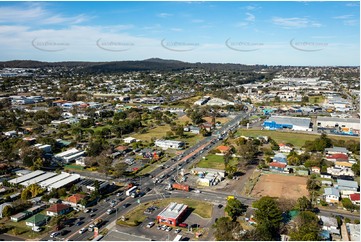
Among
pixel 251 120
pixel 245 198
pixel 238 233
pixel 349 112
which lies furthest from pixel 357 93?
pixel 238 233

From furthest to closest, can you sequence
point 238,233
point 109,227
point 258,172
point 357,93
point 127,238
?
point 357,93, point 258,172, point 109,227, point 127,238, point 238,233

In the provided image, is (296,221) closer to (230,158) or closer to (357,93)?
(230,158)

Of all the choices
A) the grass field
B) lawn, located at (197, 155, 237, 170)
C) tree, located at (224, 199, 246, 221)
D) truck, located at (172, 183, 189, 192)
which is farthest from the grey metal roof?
tree, located at (224, 199, 246, 221)

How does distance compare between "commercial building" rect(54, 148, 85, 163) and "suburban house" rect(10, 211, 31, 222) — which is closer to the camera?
"suburban house" rect(10, 211, 31, 222)

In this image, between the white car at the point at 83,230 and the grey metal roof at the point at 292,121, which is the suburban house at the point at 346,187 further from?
the grey metal roof at the point at 292,121

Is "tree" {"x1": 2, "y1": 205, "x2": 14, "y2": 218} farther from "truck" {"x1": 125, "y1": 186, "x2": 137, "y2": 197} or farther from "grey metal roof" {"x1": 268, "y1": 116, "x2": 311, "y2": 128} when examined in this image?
"grey metal roof" {"x1": 268, "y1": 116, "x2": 311, "y2": 128}
